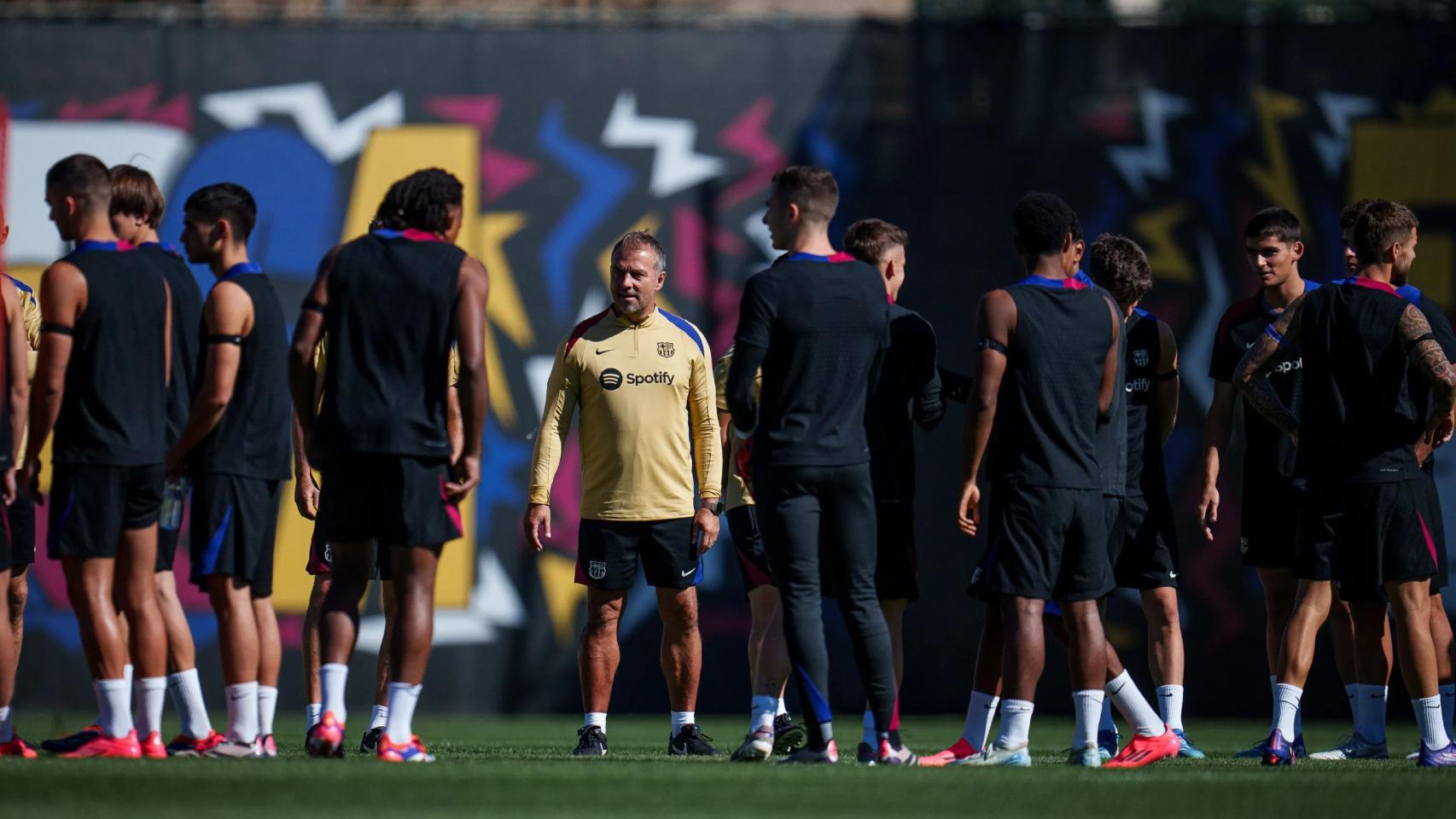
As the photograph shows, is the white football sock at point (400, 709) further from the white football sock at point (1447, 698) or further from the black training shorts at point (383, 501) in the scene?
the white football sock at point (1447, 698)

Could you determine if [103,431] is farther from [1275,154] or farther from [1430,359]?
[1275,154]

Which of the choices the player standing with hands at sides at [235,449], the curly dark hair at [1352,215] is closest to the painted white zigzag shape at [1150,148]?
the curly dark hair at [1352,215]

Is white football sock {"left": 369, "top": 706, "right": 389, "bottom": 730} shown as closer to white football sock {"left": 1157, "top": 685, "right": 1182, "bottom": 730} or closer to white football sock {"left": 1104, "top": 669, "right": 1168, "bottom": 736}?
white football sock {"left": 1104, "top": 669, "right": 1168, "bottom": 736}

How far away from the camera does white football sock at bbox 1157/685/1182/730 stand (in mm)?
7816

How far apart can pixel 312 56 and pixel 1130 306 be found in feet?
20.7

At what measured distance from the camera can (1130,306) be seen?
7895 millimetres

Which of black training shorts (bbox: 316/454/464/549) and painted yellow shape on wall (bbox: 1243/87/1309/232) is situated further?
painted yellow shape on wall (bbox: 1243/87/1309/232)

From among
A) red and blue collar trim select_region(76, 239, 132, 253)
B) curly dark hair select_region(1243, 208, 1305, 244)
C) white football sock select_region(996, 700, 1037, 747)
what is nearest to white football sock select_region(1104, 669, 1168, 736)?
white football sock select_region(996, 700, 1037, 747)

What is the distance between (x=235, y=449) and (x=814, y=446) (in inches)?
81.5

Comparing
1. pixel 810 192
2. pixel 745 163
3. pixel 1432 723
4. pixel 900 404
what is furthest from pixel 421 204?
pixel 745 163

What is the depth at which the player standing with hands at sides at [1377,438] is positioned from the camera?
7.06m

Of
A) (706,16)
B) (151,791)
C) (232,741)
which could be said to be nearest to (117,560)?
(232,741)

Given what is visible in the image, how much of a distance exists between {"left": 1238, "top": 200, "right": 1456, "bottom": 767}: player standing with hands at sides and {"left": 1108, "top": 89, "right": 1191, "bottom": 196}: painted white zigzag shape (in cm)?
459

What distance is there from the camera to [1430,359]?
698cm
